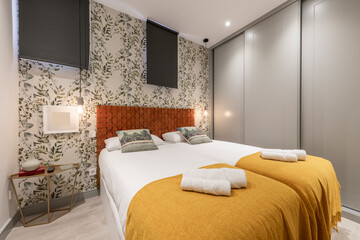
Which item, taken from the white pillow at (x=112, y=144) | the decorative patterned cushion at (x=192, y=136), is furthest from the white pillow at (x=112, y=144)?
the decorative patterned cushion at (x=192, y=136)

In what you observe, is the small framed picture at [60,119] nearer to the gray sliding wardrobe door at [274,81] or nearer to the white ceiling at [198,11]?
the white ceiling at [198,11]

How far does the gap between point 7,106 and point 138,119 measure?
5.20 feet

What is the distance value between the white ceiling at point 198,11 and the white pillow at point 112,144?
7.27 ft

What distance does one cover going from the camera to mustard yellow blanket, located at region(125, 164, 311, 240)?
63 cm

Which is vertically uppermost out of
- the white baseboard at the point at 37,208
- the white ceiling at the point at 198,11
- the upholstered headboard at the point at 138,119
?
the white ceiling at the point at 198,11

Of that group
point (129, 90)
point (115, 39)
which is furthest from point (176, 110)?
point (115, 39)

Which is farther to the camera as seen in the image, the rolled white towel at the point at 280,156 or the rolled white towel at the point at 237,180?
the rolled white towel at the point at 280,156

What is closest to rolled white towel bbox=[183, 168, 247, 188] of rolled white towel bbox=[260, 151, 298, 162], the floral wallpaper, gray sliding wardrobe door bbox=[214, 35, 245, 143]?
rolled white towel bbox=[260, 151, 298, 162]

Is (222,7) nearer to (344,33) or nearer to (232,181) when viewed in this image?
(344,33)

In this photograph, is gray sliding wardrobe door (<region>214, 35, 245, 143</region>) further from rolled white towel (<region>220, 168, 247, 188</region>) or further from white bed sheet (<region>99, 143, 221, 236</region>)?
rolled white towel (<region>220, 168, 247, 188</region>)

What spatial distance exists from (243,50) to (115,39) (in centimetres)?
256

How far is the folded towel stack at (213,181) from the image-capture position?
0.89 metres

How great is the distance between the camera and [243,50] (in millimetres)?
3139

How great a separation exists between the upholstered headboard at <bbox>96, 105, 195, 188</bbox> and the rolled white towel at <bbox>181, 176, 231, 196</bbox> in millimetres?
1905
